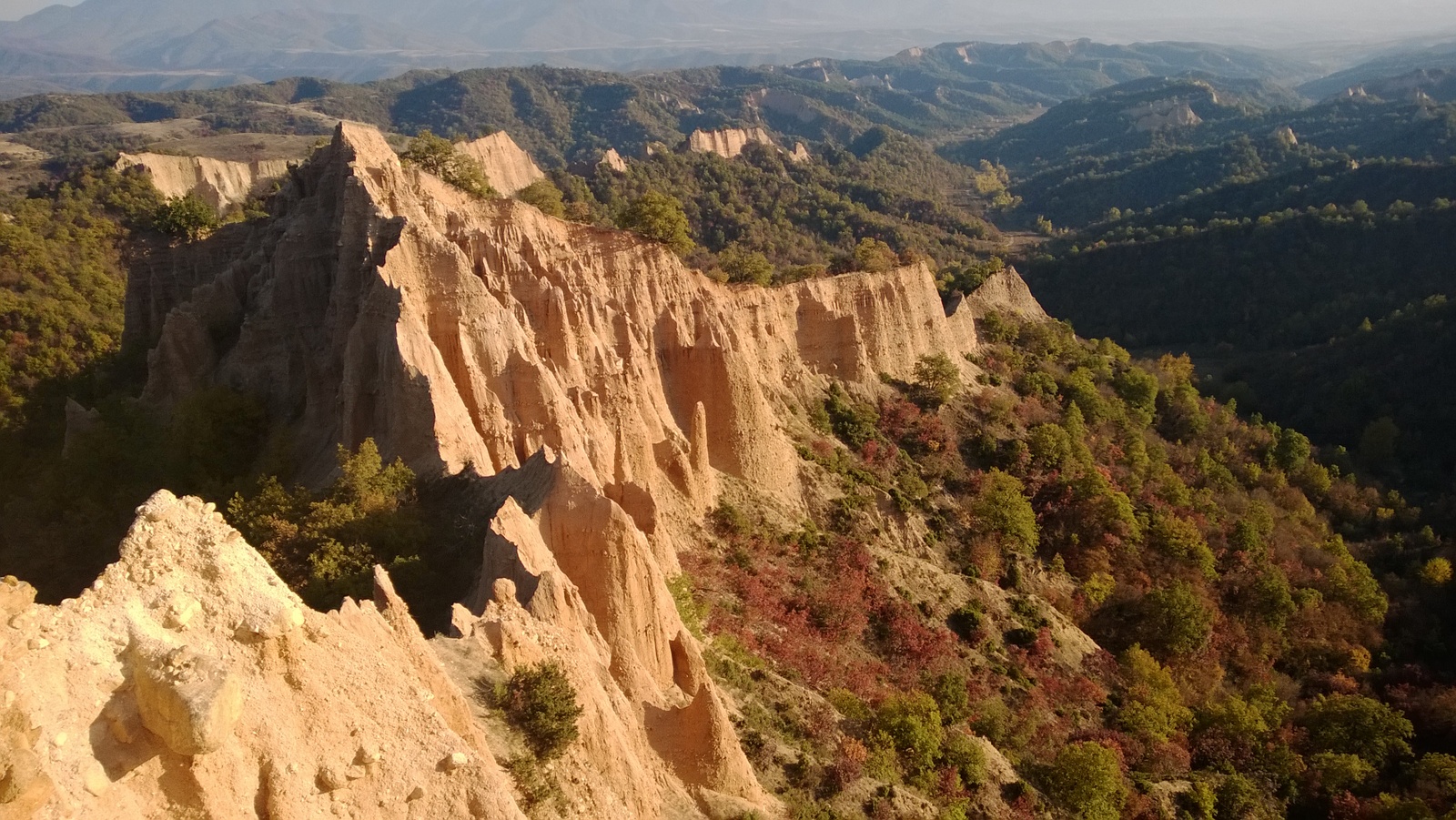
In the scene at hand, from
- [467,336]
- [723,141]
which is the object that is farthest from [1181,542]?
[723,141]

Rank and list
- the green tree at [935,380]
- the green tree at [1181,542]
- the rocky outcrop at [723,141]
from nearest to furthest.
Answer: the green tree at [1181,542] → the green tree at [935,380] → the rocky outcrop at [723,141]

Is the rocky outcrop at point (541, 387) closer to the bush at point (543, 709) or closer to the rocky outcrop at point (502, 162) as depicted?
the bush at point (543, 709)

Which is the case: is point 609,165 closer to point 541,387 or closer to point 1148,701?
point 541,387

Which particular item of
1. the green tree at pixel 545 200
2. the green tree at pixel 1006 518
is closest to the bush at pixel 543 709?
the green tree at pixel 1006 518

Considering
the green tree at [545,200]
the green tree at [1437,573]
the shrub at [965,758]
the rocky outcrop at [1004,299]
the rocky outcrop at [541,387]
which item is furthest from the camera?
the rocky outcrop at [1004,299]

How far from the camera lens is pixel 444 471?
74.5 feet

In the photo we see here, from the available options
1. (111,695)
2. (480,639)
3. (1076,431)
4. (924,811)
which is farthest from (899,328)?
(111,695)

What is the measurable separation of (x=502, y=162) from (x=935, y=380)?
217 feet

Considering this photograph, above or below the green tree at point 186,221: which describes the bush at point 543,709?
below

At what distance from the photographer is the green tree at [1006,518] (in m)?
Result: 40.1

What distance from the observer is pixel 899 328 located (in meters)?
48.3

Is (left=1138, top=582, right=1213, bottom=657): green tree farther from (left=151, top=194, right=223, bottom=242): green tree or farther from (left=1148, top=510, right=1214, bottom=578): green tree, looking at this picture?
(left=151, top=194, right=223, bottom=242): green tree

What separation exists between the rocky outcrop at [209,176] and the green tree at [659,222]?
141ft

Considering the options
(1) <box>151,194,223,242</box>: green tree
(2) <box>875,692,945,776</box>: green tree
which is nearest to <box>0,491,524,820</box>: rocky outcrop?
(2) <box>875,692,945,776</box>: green tree
